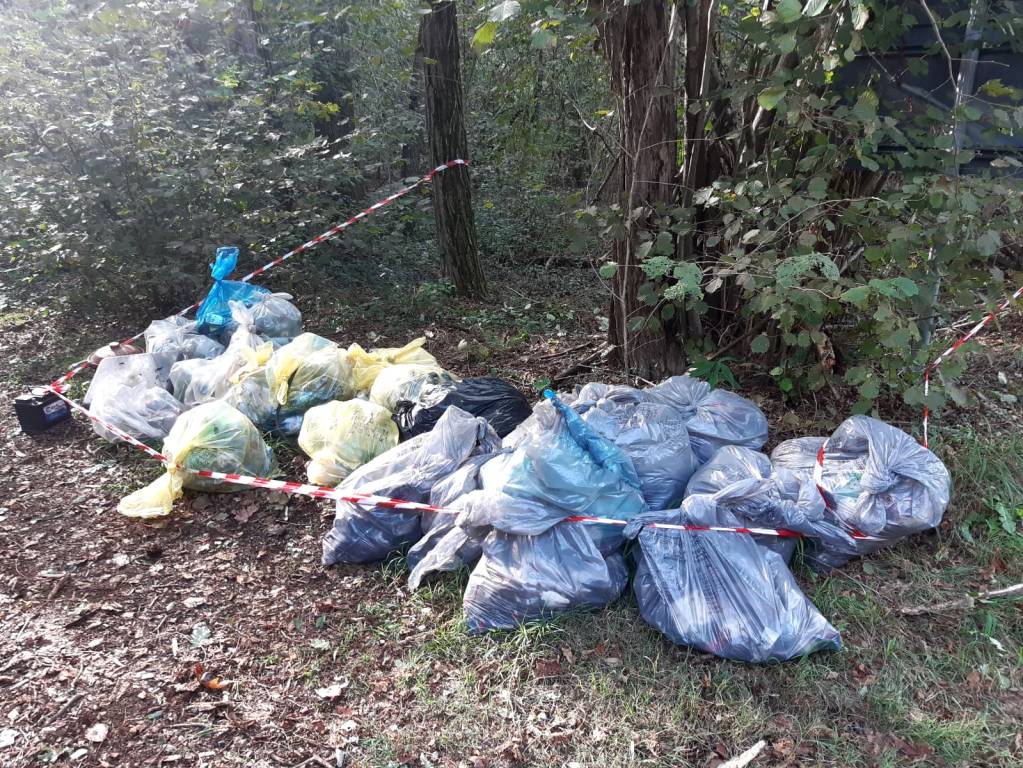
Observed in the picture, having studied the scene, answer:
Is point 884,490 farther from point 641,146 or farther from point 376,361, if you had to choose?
point 376,361

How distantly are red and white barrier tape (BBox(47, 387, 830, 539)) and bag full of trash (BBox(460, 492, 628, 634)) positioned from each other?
106mm

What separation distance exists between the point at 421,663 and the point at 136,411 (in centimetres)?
255

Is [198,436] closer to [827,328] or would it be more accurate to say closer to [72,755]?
[72,755]

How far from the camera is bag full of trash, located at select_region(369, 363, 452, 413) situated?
373 cm

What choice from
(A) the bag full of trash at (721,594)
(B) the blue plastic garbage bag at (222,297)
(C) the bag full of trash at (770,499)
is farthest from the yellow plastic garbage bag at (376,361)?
(A) the bag full of trash at (721,594)

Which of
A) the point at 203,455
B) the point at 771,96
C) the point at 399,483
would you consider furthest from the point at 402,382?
the point at 771,96

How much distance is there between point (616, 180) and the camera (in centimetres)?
423

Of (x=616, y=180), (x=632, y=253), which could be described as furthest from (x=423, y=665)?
(x=616, y=180)

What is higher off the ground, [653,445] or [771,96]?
[771,96]

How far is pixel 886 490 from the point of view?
2.64m

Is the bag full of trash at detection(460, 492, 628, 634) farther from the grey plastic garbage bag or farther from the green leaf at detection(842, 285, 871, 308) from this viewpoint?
the green leaf at detection(842, 285, 871, 308)

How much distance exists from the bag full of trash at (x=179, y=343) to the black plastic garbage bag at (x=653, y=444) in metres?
2.85

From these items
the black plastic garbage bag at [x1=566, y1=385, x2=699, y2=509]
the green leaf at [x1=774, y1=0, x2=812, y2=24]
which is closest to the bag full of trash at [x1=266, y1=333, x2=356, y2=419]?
the black plastic garbage bag at [x1=566, y1=385, x2=699, y2=509]

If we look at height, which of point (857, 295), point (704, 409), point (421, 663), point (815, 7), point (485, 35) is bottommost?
point (421, 663)
